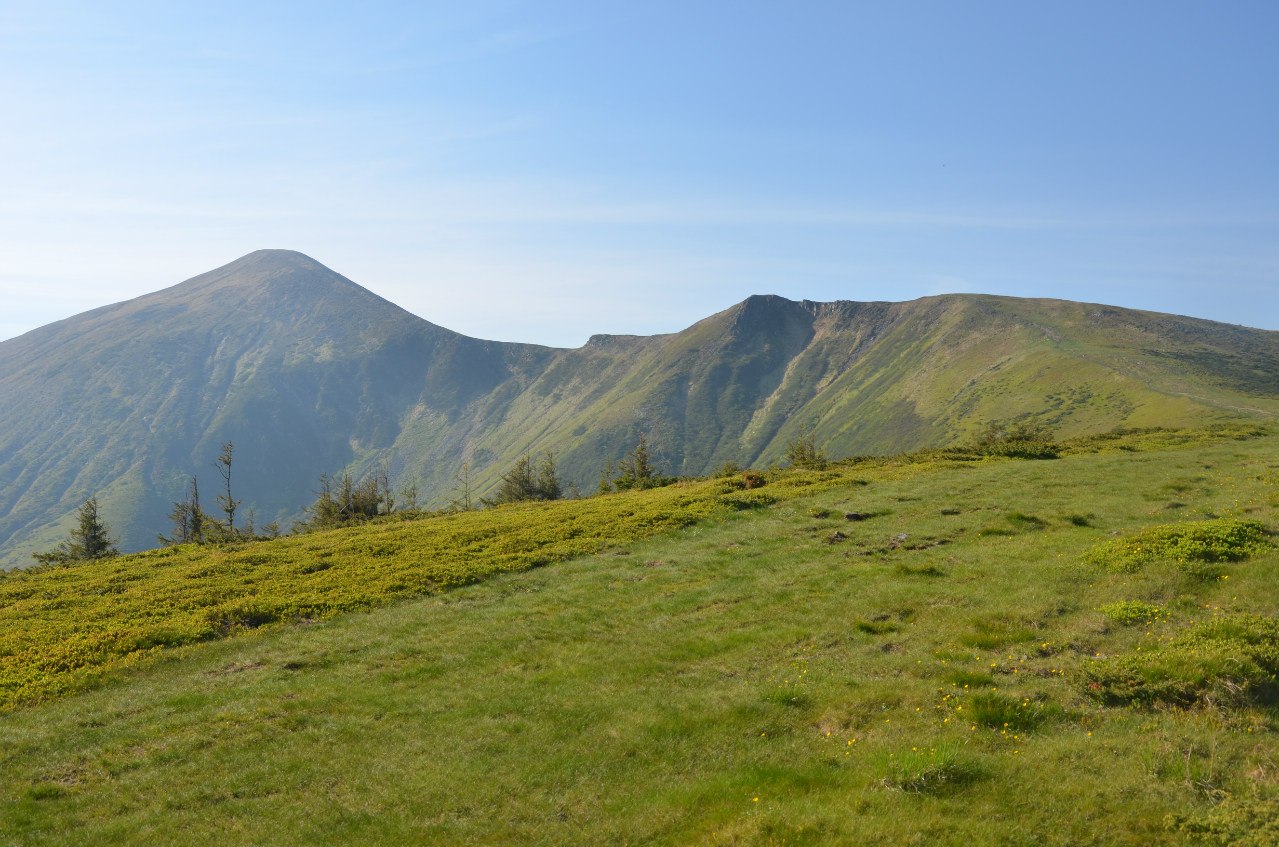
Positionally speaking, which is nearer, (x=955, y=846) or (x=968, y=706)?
(x=955, y=846)

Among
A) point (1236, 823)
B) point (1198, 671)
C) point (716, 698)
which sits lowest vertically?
point (716, 698)

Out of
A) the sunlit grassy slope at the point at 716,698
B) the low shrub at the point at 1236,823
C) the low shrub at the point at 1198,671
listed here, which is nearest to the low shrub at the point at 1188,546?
the sunlit grassy slope at the point at 716,698

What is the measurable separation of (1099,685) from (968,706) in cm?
285

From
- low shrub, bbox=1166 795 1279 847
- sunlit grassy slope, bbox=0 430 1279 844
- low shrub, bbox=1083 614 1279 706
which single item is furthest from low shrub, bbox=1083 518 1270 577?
low shrub, bbox=1166 795 1279 847

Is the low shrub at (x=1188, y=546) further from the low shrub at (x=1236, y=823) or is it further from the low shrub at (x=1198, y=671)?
the low shrub at (x=1236, y=823)

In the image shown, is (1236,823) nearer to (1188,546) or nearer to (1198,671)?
(1198,671)

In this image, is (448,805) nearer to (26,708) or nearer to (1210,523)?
(26,708)

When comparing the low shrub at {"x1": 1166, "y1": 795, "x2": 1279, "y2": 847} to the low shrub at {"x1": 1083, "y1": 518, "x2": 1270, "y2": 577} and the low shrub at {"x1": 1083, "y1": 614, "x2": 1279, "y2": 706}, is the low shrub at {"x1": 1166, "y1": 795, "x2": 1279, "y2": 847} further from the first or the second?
the low shrub at {"x1": 1083, "y1": 518, "x2": 1270, "y2": 577}

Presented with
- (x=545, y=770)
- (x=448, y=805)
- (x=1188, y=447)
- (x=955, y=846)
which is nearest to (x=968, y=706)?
(x=955, y=846)

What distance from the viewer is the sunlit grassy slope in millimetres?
12273

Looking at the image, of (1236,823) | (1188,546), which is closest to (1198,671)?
(1236,823)

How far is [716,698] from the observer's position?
690 inches

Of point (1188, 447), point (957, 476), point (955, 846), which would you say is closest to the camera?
point (955, 846)

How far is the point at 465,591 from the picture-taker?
31547 millimetres
